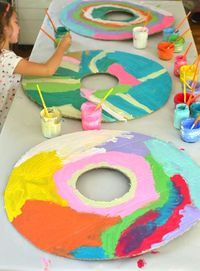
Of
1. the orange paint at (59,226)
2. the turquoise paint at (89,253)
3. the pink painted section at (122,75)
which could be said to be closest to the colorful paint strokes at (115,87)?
the pink painted section at (122,75)

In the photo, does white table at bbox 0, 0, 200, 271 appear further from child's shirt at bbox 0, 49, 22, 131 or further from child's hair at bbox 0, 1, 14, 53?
child's hair at bbox 0, 1, 14, 53

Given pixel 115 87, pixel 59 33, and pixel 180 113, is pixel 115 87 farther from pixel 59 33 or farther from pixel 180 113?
pixel 59 33

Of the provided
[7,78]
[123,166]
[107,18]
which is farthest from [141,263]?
[107,18]

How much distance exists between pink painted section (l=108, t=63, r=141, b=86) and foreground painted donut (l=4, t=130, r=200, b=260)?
375mm

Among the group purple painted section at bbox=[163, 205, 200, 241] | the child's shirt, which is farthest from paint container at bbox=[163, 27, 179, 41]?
Answer: purple painted section at bbox=[163, 205, 200, 241]

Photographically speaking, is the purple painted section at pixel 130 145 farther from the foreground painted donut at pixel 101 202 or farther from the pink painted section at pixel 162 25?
the pink painted section at pixel 162 25

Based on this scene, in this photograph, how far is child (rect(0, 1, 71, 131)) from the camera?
178 centimetres

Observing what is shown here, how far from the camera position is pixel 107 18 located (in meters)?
2.39

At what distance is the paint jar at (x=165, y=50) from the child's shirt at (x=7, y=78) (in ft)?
2.10

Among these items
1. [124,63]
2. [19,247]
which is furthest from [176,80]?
[19,247]

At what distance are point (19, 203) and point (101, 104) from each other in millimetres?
547

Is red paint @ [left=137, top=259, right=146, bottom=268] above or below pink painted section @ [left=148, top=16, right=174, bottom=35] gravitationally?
above

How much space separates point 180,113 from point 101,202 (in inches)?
19.2

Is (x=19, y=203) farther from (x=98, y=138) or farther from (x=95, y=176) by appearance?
(x=98, y=138)
